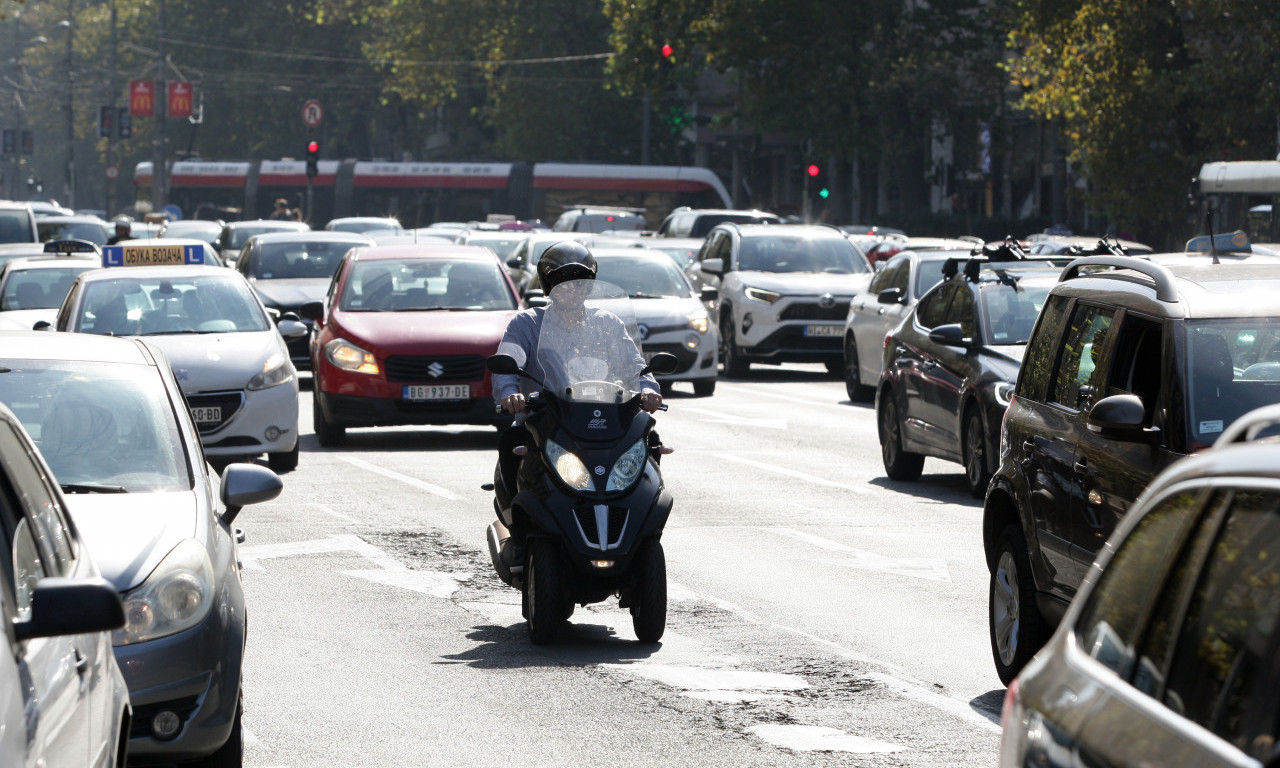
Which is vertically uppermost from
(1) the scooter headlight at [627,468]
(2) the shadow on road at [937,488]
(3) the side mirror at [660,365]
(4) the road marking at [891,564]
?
(3) the side mirror at [660,365]

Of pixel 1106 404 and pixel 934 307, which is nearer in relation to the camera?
pixel 1106 404

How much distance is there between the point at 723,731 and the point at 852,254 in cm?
2069

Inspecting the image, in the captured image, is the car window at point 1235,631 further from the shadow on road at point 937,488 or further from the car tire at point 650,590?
the shadow on road at point 937,488

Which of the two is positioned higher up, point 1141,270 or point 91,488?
point 1141,270

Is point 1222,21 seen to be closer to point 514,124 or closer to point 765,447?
point 765,447

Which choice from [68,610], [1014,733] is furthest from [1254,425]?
[68,610]

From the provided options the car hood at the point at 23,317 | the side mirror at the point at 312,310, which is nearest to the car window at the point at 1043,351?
the side mirror at the point at 312,310

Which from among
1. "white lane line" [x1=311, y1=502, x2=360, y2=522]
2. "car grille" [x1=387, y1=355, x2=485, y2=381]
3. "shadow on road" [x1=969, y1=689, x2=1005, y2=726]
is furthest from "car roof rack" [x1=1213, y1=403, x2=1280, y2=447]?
"car grille" [x1=387, y1=355, x2=485, y2=381]

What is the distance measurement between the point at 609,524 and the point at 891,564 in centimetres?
315

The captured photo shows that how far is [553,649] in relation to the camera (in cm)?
895

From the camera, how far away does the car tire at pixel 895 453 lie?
15.8 metres

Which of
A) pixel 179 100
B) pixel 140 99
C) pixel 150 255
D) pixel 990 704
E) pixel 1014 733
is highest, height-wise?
pixel 140 99

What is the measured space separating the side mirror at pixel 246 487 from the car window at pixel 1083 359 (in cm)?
306

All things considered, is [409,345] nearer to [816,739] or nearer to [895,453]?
[895,453]
